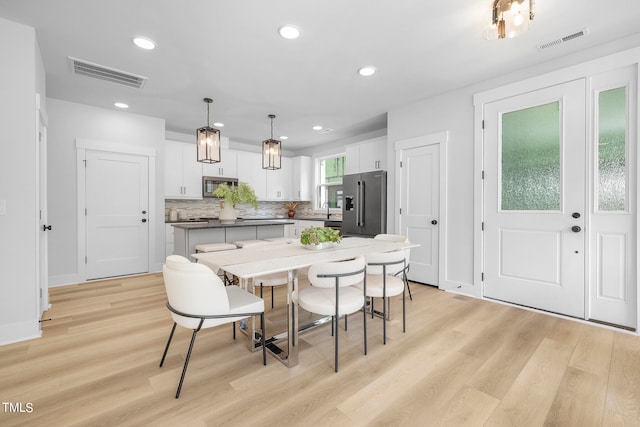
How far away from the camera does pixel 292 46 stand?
8.93 ft

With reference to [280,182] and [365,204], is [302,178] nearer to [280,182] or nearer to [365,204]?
[280,182]

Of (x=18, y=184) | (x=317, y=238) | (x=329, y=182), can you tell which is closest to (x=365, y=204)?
(x=329, y=182)

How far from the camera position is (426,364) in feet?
6.77

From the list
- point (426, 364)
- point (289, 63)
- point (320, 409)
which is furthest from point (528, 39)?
point (320, 409)

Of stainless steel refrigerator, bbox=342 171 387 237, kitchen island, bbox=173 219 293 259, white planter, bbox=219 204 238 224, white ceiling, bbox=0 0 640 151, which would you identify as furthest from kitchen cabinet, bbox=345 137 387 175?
white planter, bbox=219 204 238 224

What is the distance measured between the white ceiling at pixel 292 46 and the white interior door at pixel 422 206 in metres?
0.83

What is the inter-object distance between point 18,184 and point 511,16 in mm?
3979

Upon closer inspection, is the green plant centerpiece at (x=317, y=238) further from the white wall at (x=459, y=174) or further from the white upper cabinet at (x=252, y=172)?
the white upper cabinet at (x=252, y=172)

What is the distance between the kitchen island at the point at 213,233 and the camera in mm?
3705

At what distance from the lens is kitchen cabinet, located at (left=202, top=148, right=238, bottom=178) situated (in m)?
5.80

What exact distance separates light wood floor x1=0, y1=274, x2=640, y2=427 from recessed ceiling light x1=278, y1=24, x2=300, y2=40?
2.64 metres

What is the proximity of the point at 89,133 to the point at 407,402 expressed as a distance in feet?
17.2

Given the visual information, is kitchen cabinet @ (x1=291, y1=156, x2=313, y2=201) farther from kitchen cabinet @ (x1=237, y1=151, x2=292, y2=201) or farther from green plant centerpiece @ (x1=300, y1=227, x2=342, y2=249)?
green plant centerpiece @ (x1=300, y1=227, x2=342, y2=249)

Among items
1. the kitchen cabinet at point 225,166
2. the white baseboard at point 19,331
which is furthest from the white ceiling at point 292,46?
the white baseboard at point 19,331
